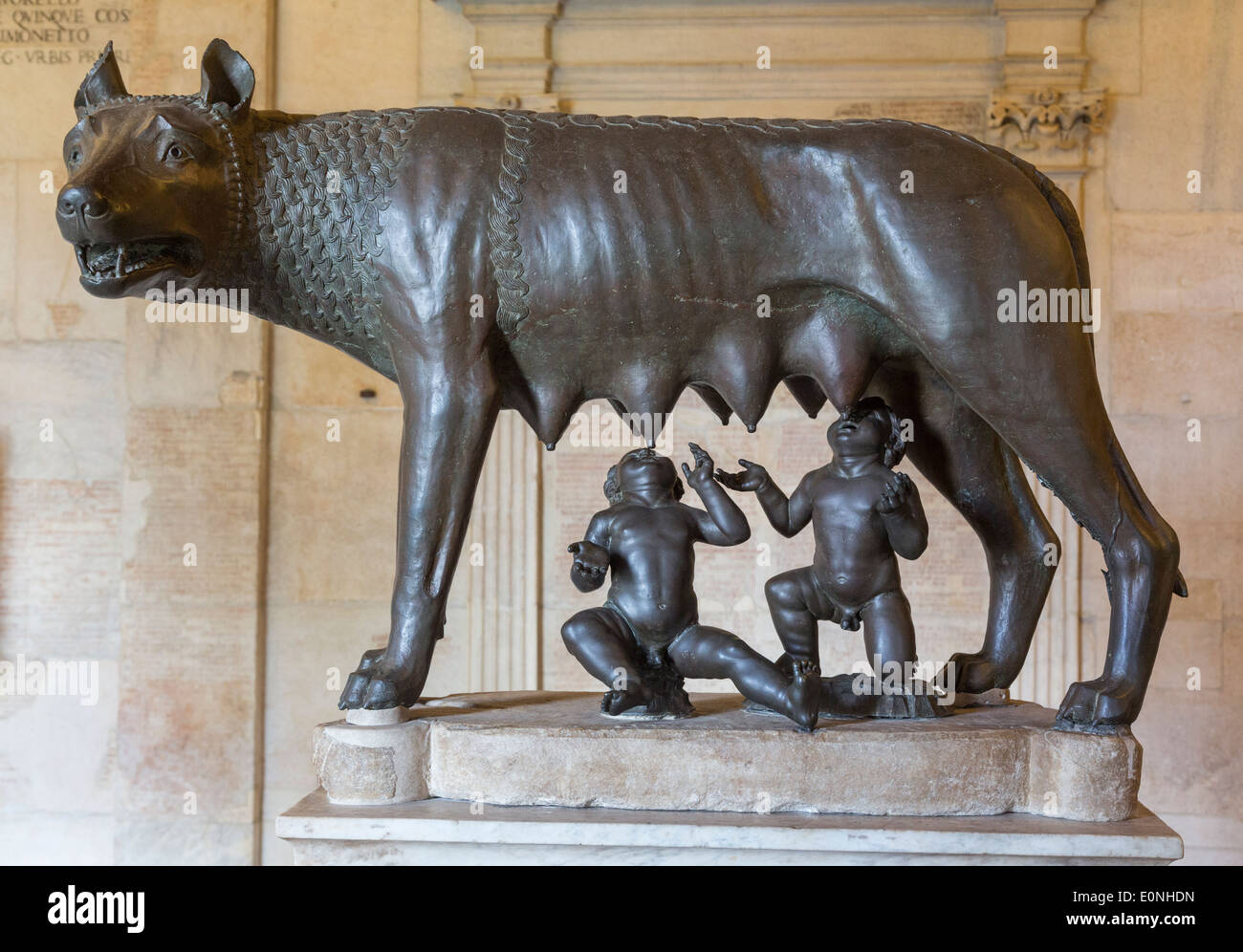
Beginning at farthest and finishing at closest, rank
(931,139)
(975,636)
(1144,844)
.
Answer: (975,636) < (931,139) < (1144,844)

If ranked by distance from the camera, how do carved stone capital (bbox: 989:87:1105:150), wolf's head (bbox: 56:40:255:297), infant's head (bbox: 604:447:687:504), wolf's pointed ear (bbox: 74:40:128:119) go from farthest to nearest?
1. carved stone capital (bbox: 989:87:1105:150)
2. infant's head (bbox: 604:447:687:504)
3. wolf's pointed ear (bbox: 74:40:128:119)
4. wolf's head (bbox: 56:40:255:297)

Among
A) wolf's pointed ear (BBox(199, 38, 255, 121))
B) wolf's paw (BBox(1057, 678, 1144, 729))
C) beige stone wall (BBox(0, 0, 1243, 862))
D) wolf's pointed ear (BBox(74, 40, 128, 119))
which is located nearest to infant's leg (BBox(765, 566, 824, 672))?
wolf's paw (BBox(1057, 678, 1144, 729))

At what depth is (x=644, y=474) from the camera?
3.31 metres

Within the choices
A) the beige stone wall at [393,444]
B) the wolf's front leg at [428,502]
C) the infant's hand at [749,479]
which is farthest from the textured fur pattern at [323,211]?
the beige stone wall at [393,444]

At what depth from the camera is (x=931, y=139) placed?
3.20 metres

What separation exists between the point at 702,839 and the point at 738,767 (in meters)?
0.20

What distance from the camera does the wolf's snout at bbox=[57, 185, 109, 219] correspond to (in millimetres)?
2887

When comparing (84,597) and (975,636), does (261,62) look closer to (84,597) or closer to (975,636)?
(84,597)

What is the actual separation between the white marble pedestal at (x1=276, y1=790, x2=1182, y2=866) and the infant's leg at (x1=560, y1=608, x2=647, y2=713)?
32 cm

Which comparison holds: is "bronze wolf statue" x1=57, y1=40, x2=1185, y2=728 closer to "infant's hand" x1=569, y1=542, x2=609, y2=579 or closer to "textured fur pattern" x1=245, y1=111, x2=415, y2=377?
"textured fur pattern" x1=245, y1=111, x2=415, y2=377

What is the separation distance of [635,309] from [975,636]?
352cm

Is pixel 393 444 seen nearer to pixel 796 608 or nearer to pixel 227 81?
pixel 227 81

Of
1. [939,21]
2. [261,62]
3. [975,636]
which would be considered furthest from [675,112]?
[975,636]

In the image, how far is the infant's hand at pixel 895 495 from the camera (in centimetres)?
316
